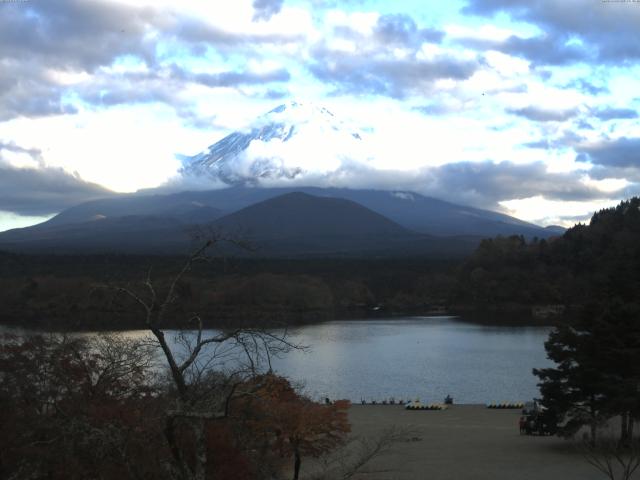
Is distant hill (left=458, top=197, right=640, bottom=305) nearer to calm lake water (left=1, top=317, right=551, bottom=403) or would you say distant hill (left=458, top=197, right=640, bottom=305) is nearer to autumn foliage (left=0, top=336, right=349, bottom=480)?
calm lake water (left=1, top=317, right=551, bottom=403)

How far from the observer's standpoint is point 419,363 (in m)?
38.9

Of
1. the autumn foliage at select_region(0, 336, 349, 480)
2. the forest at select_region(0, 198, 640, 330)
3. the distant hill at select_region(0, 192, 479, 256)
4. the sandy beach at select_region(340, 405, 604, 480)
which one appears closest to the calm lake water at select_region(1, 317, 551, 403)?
the sandy beach at select_region(340, 405, 604, 480)

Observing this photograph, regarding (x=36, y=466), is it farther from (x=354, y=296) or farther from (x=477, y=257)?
(x=477, y=257)

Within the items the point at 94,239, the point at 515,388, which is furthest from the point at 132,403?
the point at 94,239

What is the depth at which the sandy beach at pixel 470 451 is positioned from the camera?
51.2 ft

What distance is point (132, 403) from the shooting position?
1218 cm

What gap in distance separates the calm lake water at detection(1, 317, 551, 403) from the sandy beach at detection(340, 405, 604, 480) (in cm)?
406

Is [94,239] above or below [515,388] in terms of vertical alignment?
above

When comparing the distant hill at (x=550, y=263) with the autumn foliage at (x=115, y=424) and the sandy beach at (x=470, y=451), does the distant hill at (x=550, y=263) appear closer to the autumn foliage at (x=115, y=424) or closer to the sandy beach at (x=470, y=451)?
the sandy beach at (x=470, y=451)

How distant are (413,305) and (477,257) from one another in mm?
10852

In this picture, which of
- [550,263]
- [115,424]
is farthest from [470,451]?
[550,263]

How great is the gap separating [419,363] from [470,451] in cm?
2066

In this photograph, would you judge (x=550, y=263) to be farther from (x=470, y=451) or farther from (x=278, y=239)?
(x=278, y=239)

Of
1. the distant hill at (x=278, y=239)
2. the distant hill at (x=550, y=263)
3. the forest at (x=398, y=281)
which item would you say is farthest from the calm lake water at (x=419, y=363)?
the distant hill at (x=278, y=239)
